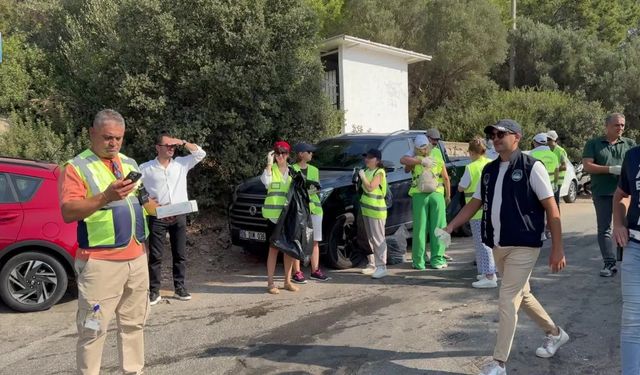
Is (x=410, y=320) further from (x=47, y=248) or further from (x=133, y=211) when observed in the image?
(x=47, y=248)

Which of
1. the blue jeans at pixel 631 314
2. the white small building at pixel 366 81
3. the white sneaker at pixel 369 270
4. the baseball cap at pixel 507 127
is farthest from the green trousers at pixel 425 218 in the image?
the white small building at pixel 366 81

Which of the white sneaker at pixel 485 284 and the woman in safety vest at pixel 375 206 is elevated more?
the woman in safety vest at pixel 375 206

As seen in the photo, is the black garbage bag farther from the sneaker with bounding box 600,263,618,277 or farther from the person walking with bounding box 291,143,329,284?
the sneaker with bounding box 600,263,618,277

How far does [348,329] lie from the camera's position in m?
5.18

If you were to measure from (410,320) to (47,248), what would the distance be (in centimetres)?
396

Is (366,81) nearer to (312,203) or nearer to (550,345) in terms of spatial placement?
(312,203)

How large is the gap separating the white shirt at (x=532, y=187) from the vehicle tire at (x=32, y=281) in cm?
459

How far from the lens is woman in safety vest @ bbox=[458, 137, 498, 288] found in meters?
6.55

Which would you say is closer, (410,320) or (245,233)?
(410,320)

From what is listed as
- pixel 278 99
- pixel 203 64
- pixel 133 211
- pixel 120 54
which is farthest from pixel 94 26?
pixel 133 211

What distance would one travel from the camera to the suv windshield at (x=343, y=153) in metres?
8.34

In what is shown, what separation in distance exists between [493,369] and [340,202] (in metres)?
3.90

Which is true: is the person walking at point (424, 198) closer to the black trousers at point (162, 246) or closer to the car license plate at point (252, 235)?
the car license plate at point (252, 235)

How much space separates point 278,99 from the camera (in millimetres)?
9719
